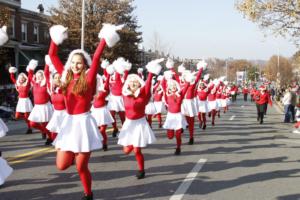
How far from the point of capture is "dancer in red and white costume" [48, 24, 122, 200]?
227 inches

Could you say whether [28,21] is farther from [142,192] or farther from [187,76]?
[142,192]

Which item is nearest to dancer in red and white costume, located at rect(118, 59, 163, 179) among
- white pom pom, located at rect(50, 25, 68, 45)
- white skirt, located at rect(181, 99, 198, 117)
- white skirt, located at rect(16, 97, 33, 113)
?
white pom pom, located at rect(50, 25, 68, 45)

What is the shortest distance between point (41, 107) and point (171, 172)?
4.81 metres

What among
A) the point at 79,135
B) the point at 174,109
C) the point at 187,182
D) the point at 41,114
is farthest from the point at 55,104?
the point at 79,135

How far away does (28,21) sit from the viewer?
124 feet

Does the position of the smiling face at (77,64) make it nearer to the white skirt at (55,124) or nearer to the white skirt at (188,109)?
the white skirt at (55,124)

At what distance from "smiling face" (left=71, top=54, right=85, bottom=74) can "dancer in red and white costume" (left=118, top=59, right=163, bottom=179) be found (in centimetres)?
192

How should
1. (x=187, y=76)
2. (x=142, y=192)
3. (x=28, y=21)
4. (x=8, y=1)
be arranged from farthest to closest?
(x=28, y=21), (x=8, y=1), (x=187, y=76), (x=142, y=192)

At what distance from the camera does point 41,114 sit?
1153 centimetres

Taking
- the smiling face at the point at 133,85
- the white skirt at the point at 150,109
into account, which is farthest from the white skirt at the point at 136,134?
the white skirt at the point at 150,109

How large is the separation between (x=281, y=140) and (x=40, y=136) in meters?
7.51

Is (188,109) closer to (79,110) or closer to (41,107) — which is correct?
(41,107)

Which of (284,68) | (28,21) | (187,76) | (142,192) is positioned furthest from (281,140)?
(284,68)

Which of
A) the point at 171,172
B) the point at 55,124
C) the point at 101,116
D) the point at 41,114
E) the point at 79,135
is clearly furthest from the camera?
the point at 41,114
